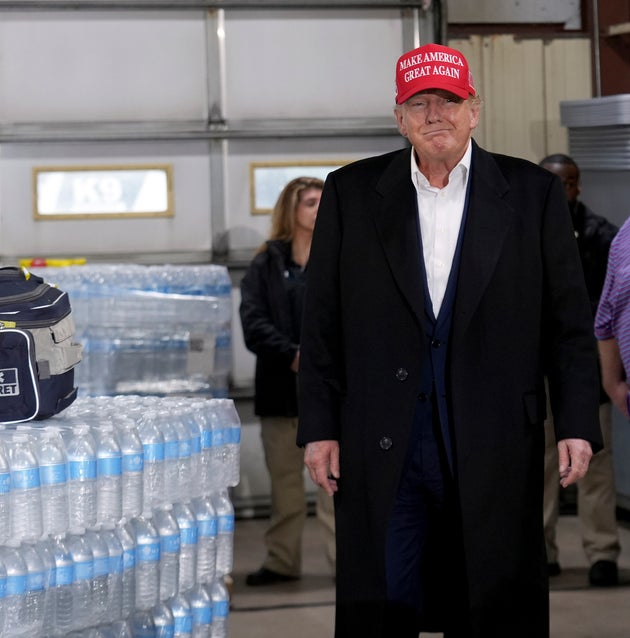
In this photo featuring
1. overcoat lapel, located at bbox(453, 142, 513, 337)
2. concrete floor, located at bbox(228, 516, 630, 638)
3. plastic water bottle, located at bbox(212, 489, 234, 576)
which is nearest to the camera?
overcoat lapel, located at bbox(453, 142, 513, 337)

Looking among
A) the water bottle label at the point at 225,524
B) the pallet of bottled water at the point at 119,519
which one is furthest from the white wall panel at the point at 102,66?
the water bottle label at the point at 225,524

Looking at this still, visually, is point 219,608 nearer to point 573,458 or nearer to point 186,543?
point 186,543

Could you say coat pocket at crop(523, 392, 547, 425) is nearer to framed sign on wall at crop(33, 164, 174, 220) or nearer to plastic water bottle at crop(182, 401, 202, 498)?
plastic water bottle at crop(182, 401, 202, 498)

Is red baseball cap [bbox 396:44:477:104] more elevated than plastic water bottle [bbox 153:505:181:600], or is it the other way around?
red baseball cap [bbox 396:44:477:104]

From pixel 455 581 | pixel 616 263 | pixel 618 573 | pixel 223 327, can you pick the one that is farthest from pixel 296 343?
pixel 455 581

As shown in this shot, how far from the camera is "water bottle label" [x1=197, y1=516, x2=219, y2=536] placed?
13.8 feet

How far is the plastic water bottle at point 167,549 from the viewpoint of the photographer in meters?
4.04

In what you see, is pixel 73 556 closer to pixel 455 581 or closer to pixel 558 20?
pixel 455 581

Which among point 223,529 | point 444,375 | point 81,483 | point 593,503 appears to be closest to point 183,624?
point 223,529

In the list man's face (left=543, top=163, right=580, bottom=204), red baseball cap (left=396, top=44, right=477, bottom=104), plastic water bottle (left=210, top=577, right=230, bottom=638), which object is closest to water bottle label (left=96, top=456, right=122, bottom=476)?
plastic water bottle (left=210, top=577, right=230, bottom=638)

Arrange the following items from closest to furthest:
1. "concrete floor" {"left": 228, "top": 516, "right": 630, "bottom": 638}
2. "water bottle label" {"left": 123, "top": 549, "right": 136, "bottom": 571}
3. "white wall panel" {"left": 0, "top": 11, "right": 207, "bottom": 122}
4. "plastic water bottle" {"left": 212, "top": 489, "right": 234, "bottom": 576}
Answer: "water bottle label" {"left": 123, "top": 549, "right": 136, "bottom": 571}
"plastic water bottle" {"left": 212, "top": 489, "right": 234, "bottom": 576}
"concrete floor" {"left": 228, "top": 516, "right": 630, "bottom": 638}
"white wall panel" {"left": 0, "top": 11, "right": 207, "bottom": 122}

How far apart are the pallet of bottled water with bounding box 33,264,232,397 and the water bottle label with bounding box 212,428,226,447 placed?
2577mm

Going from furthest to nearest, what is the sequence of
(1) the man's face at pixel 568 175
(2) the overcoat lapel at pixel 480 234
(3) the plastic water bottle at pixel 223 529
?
1. (1) the man's face at pixel 568 175
2. (3) the plastic water bottle at pixel 223 529
3. (2) the overcoat lapel at pixel 480 234

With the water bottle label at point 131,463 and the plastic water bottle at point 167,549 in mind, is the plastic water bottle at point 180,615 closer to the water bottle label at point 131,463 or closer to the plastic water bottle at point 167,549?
the plastic water bottle at point 167,549
